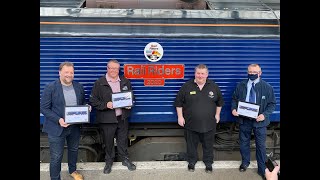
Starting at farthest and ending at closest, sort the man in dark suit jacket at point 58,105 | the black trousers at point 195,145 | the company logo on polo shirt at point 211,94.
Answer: the black trousers at point 195,145, the company logo on polo shirt at point 211,94, the man in dark suit jacket at point 58,105

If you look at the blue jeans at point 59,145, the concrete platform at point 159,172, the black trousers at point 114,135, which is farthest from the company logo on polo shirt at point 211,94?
the blue jeans at point 59,145

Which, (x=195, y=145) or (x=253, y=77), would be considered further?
(x=195, y=145)

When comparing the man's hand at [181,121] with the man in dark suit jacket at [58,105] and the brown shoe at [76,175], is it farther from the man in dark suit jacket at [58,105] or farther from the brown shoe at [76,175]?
the brown shoe at [76,175]

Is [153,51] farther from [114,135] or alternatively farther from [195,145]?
[195,145]

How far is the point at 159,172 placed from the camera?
13.5 ft

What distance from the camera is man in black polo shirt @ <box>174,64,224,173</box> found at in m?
3.99

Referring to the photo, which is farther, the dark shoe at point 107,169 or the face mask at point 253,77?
the dark shoe at point 107,169

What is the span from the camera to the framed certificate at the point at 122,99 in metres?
3.90

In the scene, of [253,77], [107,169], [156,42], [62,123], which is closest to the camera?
[62,123]

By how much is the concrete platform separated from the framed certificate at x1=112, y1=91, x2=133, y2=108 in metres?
0.84

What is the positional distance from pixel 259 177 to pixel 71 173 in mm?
2329

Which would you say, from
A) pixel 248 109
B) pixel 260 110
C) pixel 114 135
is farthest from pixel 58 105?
pixel 260 110

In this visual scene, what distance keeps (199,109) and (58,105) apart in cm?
164

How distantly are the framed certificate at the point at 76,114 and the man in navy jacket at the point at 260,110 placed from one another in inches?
70.2
